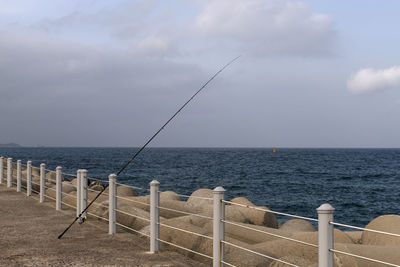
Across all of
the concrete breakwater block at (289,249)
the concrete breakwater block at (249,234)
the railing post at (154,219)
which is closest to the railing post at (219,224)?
the concrete breakwater block at (289,249)

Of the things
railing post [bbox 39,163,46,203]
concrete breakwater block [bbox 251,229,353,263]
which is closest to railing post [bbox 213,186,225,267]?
concrete breakwater block [bbox 251,229,353,263]

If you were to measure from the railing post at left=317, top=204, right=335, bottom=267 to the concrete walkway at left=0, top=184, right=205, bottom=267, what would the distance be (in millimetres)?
2802

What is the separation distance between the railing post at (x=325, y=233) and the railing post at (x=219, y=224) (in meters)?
1.82

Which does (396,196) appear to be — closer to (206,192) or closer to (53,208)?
(206,192)

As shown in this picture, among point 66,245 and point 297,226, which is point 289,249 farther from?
point 297,226

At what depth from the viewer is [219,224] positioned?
19.7 ft

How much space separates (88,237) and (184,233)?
2038mm

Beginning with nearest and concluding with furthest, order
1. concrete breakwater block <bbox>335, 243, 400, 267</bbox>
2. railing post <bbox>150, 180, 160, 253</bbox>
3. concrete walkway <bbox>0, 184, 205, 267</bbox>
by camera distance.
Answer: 1. concrete walkway <bbox>0, 184, 205, 267</bbox>
2. concrete breakwater block <bbox>335, 243, 400, 267</bbox>
3. railing post <bbox>150, 180, 160, 253</bbox>

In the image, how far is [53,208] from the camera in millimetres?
12719

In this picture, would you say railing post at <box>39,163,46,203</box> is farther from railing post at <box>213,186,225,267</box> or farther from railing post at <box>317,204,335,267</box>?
railing post at <box>317,204,335,267</box>

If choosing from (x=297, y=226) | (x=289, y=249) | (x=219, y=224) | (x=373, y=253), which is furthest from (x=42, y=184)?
(x=373, y=253)

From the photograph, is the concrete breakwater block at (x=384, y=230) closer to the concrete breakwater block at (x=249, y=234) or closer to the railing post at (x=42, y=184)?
the concrete breakwater block at (x=249, y=234)

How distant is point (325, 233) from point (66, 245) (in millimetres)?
5126

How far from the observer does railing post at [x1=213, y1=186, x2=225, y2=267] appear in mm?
5969
